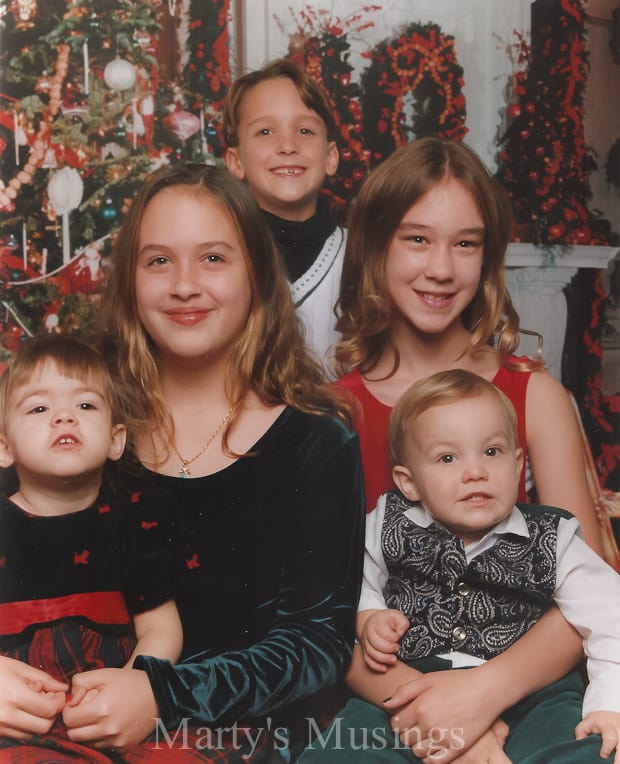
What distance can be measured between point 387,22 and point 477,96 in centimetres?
19

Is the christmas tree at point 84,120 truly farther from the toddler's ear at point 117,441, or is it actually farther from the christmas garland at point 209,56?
the toddler's ear at point 117,441

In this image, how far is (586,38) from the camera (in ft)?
5.29

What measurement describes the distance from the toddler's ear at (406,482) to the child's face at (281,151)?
461 millimetres

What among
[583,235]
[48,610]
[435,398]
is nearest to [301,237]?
[435,398]

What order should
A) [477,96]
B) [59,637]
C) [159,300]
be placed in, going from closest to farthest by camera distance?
[59,637] < [159,300] < [477,96]

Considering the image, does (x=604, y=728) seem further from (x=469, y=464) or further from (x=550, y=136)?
(x=550, y=136)

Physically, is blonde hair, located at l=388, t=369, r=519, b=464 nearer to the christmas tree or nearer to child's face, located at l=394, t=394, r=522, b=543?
child's face, located at l=394, t=394, r=522, b=543

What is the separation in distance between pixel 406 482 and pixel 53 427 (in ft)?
1.79

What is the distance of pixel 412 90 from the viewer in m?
1.57

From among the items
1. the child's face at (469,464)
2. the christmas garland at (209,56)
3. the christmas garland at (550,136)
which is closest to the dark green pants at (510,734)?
the child's face at (469,464)

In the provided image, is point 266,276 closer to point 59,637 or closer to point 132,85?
point 132,85

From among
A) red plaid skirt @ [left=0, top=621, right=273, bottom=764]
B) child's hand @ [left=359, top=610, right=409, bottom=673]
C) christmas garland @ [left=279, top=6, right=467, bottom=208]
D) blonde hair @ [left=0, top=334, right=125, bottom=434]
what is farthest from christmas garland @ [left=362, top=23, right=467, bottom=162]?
red plaid skirt @ [left=0, top=621, right=273, bottom=764]

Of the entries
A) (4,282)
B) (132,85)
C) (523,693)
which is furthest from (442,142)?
(523,693)

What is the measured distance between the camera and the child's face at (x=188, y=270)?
57.9 inches
